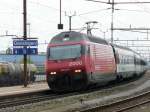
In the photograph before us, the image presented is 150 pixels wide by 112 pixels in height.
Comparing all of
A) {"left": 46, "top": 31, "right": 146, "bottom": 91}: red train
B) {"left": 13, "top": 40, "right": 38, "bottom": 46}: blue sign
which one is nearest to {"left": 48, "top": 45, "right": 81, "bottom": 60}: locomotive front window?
{"left": 46, "top": 31, "right": 146, "bottom": 91}: red train

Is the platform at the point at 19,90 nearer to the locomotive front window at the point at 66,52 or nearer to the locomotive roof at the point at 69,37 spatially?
the locomotive front window at the point at 66,52

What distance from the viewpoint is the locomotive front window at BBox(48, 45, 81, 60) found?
2728 cm

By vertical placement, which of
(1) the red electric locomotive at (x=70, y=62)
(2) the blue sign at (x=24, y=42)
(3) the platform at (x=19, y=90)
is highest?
(2) the blue sign at (x=24, y=42)

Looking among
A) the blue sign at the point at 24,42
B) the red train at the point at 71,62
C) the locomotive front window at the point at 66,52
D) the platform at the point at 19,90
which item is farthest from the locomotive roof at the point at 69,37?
the blue sign at the point at 24,42

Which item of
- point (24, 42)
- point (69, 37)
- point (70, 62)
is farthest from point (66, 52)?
point (24, 42)

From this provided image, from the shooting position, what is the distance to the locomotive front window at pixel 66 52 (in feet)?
89.5

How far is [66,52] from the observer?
27.4 meters

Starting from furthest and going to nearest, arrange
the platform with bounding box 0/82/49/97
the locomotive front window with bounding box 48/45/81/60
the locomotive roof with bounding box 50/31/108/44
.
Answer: the platform with bounding box 0/82/49/97
the locomotive roof with bounding box 50/31/108/44
the locomotive front window with bounding box 48/45/81/60

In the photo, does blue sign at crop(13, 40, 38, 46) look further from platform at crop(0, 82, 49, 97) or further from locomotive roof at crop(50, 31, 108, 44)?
locomotive roof at crop(50, 31, 108, 44)

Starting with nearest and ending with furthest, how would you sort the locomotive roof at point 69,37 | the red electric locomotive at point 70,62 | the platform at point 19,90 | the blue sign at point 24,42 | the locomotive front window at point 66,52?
the red electric locomotive at point 70,62, the locomotive front window at point 66,52, the locomotive roof at point 69,37, the platform at point 19,90, the blue sign at point 24,42

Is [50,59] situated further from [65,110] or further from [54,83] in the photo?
[65,110]

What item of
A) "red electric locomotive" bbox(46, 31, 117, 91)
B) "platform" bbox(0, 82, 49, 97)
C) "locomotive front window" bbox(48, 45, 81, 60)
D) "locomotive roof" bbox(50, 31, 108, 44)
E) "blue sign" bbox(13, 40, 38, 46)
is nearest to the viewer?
"red electric locomotive" bbox(46, 31, 117, 91)

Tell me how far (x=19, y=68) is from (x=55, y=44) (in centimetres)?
2223

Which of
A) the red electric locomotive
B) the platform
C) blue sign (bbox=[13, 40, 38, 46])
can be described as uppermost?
blue sign (bbox=[13, 40, 38, 46])
